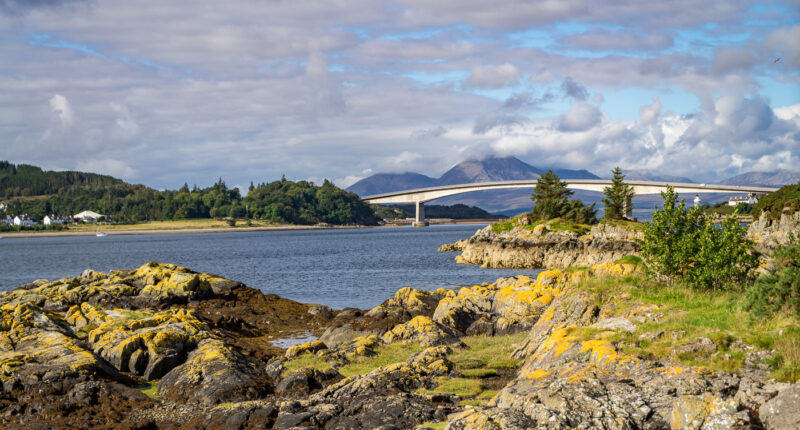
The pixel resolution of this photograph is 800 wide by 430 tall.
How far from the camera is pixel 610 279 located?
19.6 meters

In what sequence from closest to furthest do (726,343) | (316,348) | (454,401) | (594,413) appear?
(594,413) < (726,343) < (454,401) < (316,348)

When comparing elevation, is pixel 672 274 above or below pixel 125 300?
above

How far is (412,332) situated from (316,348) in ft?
11.0

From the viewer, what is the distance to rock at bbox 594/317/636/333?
48.7 feet

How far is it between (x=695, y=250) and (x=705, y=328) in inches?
256

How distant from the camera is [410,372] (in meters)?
16.0

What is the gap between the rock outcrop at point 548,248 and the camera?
60.7m

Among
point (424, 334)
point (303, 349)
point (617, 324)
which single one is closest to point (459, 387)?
point (617, 324)

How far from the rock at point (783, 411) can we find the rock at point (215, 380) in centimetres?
1157

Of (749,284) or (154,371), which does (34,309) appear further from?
(749,284)

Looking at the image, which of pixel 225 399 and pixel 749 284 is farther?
pixel 749 284

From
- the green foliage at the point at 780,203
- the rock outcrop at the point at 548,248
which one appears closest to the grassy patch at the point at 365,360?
the rock outcrop at the point at 548,248

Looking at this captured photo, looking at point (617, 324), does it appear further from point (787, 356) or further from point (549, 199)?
point (549, 199)

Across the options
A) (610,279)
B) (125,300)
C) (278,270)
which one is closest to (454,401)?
(610,279)
